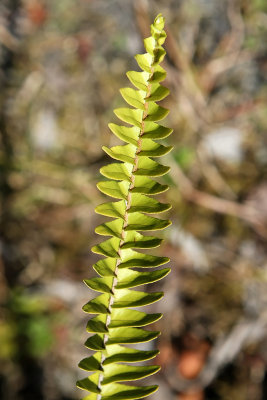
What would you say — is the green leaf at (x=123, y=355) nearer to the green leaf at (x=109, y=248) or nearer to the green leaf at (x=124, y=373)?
the green leaf at (x=124, y=373)

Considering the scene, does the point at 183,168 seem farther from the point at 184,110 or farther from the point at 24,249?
the point at 24,249

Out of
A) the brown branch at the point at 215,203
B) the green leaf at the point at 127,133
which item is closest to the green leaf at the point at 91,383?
the green leaf at the point at 127,133

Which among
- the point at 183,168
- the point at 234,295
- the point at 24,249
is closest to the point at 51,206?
the point at 24,249

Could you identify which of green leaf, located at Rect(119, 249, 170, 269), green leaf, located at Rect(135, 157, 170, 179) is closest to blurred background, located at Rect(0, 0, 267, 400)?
green leaf, located at Rect(119, 249, 170, 269)

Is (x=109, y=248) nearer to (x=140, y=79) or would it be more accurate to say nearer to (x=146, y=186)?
(x=146, y=186)

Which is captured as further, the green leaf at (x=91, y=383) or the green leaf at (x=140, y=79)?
the green leaf at (x=91, y=383)

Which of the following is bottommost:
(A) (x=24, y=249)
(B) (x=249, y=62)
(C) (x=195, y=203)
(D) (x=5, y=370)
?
(D) (x=5, y=370)

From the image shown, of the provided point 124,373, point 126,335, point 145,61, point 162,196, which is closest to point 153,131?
point 145,61
